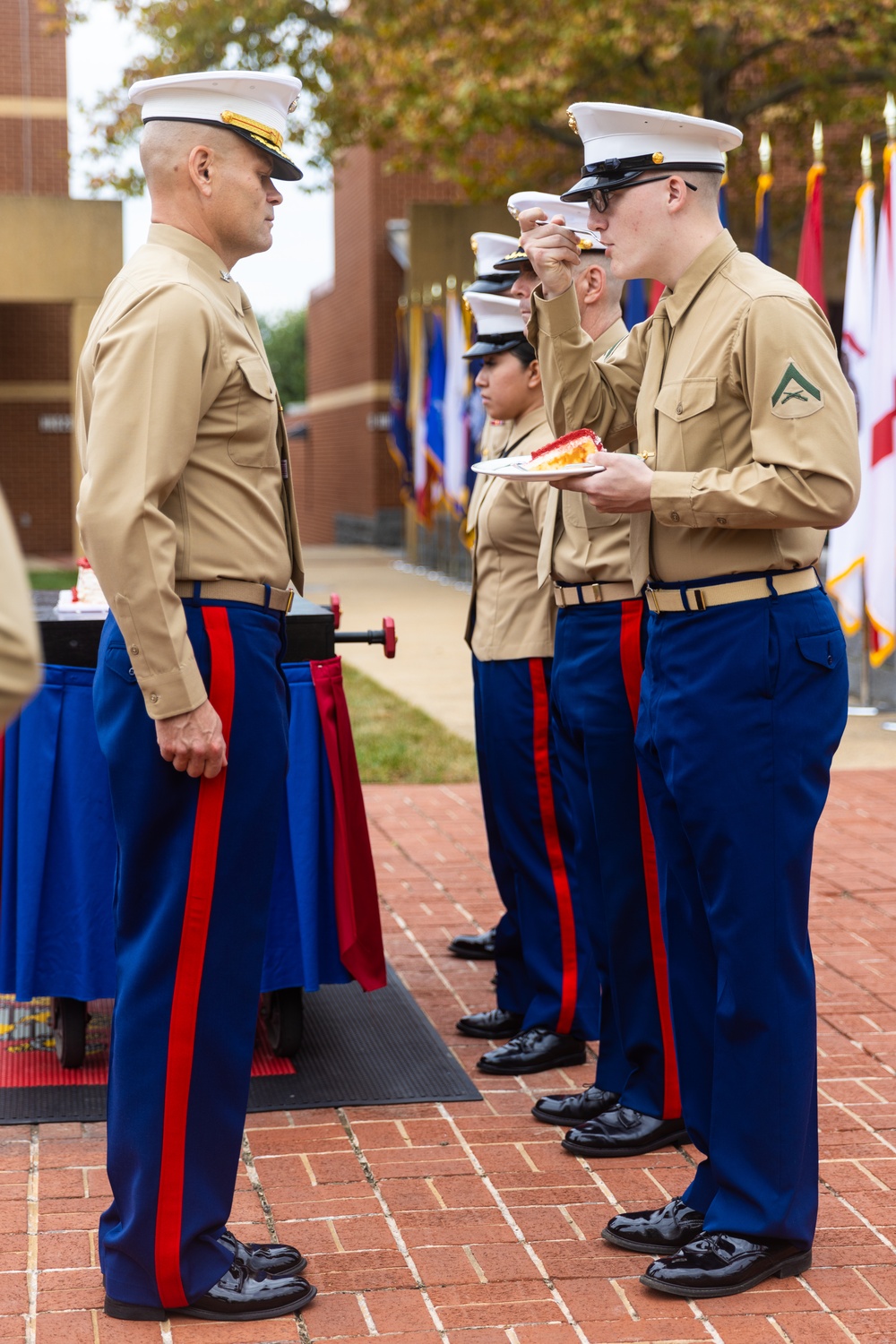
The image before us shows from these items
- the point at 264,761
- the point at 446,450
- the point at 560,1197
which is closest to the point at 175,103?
the point at 264,761

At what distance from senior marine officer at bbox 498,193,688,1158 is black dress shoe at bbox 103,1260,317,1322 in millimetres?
998

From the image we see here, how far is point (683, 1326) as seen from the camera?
3006 millimetres

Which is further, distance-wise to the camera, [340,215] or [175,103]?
[340,215]

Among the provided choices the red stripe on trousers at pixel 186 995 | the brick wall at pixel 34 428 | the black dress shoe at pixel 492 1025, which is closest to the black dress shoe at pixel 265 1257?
the red stripe on trousers at pixel 186 995

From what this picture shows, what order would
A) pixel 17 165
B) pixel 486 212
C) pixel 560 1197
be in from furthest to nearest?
pixel 17 165, pixel 486 212, pixel 560 1197

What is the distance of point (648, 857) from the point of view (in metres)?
3.90

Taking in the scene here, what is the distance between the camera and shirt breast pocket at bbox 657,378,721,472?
3080mm

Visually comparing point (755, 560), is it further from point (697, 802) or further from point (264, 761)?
point (264, 761)

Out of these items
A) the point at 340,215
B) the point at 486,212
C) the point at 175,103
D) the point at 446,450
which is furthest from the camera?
the point at 340,215

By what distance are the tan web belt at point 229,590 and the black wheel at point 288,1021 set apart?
177cm

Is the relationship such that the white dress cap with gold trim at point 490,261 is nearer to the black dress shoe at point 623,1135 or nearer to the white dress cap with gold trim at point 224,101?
the white dress cap with gold trim at point 224,101

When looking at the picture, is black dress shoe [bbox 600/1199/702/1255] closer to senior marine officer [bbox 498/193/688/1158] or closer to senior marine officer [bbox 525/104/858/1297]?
senior marine officer [bbox 525/104/858/1297]

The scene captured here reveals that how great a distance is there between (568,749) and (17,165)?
2596 cm

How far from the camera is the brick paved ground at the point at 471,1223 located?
3.02 meters
